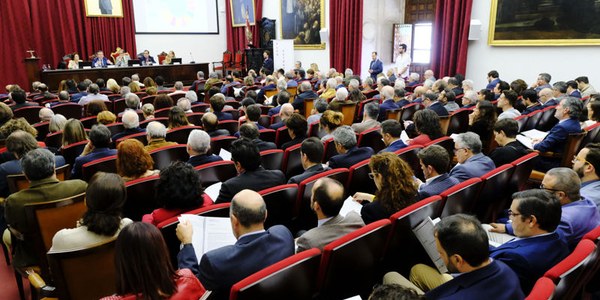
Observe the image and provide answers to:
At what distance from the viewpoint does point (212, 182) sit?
10.9ft

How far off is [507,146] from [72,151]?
13.4 ft

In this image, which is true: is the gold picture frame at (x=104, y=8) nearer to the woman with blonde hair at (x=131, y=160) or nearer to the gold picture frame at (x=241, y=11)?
the gold picture frame at (x=241, y=11)

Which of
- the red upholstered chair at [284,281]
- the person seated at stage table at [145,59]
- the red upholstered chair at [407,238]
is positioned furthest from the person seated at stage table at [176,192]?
the person seated at stage table at [145,59]

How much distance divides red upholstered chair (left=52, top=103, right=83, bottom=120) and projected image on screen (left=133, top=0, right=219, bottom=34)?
966 cm

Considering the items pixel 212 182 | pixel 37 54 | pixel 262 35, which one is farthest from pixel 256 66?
pixel 212 182

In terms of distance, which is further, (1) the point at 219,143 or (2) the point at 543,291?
(1) the point at 219,143

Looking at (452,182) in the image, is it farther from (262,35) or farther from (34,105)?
(262,35)

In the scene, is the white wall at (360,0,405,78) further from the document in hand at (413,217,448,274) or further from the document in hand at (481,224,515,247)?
the document in hand at (413,217,448,274)

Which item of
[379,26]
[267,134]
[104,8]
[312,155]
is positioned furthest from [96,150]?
[104,8]

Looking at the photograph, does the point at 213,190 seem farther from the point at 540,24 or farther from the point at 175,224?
the point at 540,24

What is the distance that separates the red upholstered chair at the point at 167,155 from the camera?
3.74 metres

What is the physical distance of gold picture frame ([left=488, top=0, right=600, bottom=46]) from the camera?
765 cm

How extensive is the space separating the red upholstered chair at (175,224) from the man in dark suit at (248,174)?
1.46ft

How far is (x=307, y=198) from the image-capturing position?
9.35 feet
